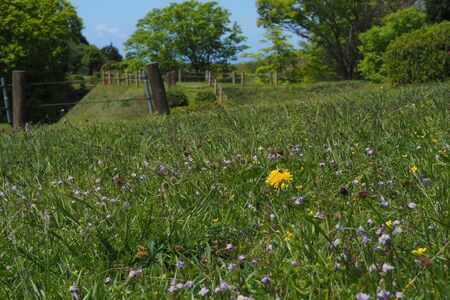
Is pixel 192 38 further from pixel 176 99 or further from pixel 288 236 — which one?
pixel 288 236

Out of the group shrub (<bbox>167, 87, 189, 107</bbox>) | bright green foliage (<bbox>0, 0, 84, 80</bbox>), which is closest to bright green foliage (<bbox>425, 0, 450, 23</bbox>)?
shrub (<bbox>167, 87, 189, 107</bbox>)

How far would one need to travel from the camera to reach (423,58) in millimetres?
17156

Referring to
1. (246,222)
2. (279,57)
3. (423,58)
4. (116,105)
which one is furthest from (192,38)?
(246,222)

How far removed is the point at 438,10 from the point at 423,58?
27392 millimetres

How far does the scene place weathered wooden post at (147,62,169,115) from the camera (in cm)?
1222

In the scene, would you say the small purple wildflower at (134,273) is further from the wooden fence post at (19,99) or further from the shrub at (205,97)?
the shrub at (205,97)

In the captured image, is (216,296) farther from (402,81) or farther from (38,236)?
(402,81)

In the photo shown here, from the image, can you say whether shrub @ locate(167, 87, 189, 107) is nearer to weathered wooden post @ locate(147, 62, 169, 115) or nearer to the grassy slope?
the grassy slope

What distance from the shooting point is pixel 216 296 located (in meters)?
1.58

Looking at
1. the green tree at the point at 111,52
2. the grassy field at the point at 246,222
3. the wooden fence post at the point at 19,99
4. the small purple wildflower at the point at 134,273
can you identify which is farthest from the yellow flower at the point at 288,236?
the green tree at the point at 111,52

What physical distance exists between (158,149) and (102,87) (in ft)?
139

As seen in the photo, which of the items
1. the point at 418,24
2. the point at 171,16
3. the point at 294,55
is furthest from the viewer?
the point at 171,16

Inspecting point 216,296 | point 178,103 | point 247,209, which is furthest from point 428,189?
point 178,103

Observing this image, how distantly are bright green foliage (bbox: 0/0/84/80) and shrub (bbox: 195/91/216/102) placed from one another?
1775 cm
